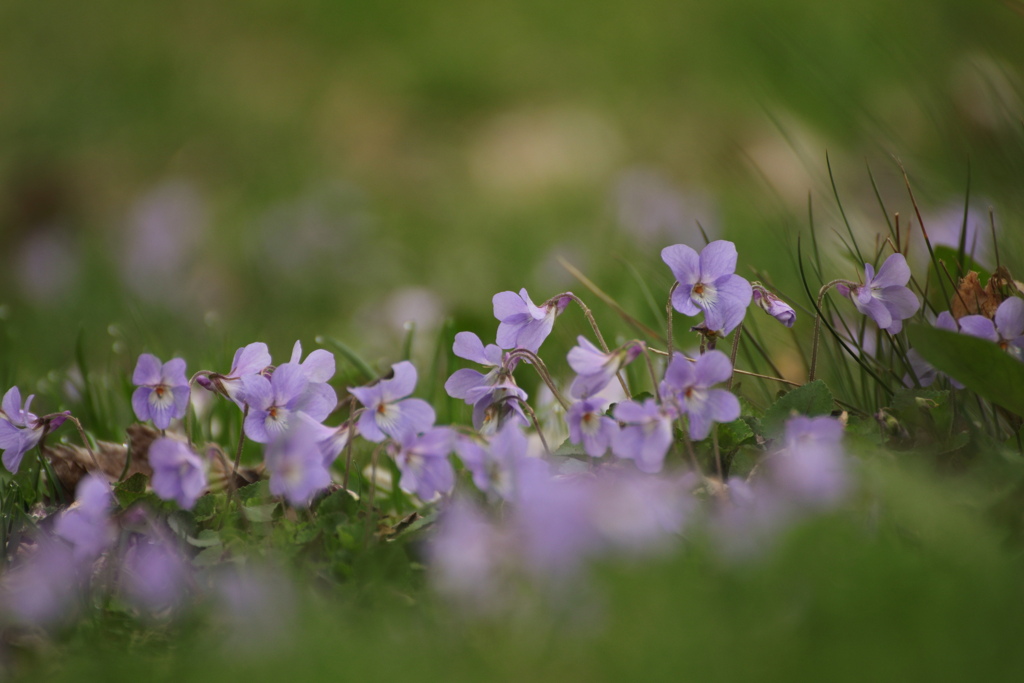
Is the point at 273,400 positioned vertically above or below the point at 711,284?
below

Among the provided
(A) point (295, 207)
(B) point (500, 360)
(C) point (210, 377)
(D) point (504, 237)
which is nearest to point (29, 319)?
(A) point (295, 207)

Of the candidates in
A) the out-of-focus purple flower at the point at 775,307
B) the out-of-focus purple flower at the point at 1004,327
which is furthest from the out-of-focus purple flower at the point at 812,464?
the out-of-focus purple flower at the point at 1004,327

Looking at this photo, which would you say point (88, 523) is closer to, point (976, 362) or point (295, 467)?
point (295, 467)

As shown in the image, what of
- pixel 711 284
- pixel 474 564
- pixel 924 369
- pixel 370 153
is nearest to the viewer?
pixel 474 564

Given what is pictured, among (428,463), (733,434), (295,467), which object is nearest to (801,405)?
(733,434)

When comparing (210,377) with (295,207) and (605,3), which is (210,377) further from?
(605,3)

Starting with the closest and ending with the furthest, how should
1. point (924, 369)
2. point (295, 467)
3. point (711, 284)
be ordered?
1. point (295, 467)
2. point (711, 284)
3. point (924, 369)

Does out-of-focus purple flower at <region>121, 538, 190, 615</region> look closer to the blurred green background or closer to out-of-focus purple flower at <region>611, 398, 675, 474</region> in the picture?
out-of-focus purple flower at <region>611, 398, 675, 474</region>

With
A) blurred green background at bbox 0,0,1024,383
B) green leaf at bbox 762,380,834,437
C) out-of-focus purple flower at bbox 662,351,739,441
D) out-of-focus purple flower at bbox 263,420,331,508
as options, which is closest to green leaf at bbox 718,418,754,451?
green leaf at bbox 762,380,834,437

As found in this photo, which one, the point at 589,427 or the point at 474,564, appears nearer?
the point at 474,564
